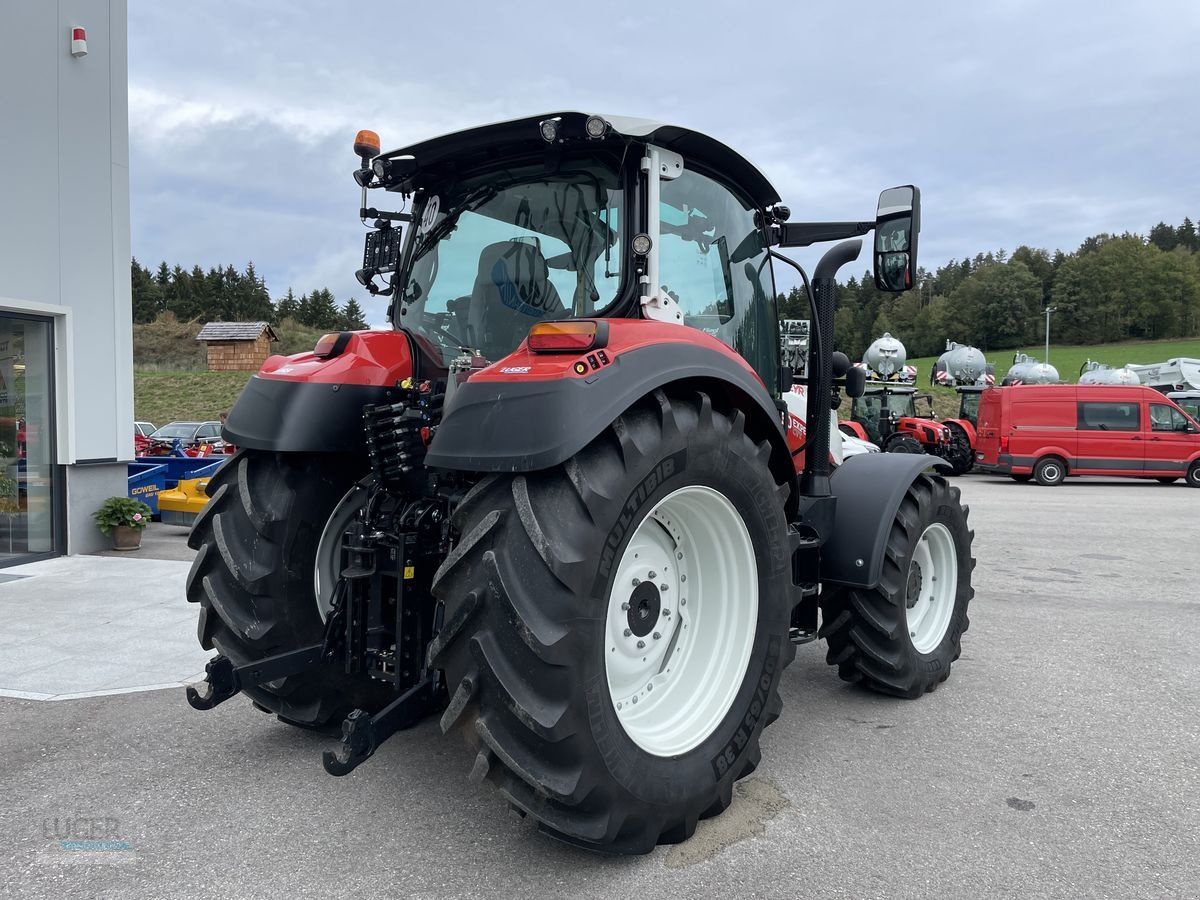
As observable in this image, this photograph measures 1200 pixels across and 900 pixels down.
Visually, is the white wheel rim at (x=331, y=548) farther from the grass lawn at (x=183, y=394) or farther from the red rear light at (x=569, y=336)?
the grass lawn at (x=183, y=394)

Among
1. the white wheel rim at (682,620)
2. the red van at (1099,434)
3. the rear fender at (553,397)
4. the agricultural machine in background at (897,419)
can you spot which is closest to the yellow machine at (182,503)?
the white wheel rim at (682,620)

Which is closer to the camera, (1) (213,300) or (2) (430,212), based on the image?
(2) (430,212)

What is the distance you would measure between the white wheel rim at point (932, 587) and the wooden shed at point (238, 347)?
135ft

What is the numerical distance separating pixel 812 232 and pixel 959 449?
1954cm

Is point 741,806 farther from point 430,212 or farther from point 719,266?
point 430,212

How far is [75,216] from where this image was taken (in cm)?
824

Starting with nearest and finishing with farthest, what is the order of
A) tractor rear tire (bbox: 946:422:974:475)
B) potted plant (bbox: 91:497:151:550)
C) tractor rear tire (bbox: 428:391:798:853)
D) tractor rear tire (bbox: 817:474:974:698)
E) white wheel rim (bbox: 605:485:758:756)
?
tractor rear tire (bbox: 428:391:798:853)
white wheel rim (bbox: 605:485:758:756)
tractor rear tire (bbox: 817:474:974:698)
potted plant (bbox: 91:497:151:550)
tractor rear tire (bbox: 946:422:974:475)

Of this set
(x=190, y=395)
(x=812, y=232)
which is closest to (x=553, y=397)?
(x=812, y=232)

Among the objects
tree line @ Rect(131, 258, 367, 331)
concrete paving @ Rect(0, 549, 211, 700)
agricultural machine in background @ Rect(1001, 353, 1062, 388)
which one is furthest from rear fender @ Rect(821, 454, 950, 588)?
tree line @ Rect(131, 258, 367, 331)

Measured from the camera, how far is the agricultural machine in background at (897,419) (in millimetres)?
21562

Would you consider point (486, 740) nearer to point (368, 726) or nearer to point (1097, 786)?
point (368, 726)

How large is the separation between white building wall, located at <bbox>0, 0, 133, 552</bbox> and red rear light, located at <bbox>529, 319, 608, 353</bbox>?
23.1 feet

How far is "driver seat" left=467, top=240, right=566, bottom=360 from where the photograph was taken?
3369mm

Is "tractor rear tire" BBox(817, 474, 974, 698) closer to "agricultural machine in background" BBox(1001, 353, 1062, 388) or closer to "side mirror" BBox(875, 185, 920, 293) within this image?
"side mirror" BBox(875, 185, 920, 293)
